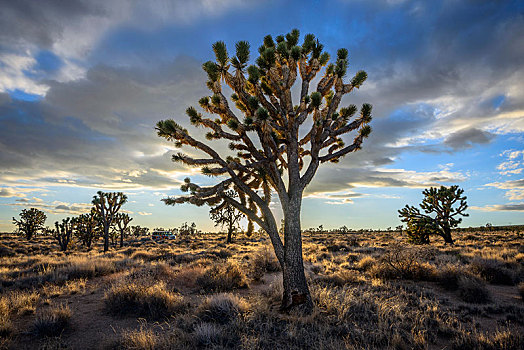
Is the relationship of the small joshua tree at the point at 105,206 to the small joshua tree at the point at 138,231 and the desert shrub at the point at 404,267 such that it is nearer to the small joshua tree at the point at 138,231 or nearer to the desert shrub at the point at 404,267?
the desert shrub at the point at 404,267

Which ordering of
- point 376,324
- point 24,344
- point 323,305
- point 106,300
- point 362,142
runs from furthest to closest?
point 362,142 → point 106,300 → point 323,305 → point 376,324 → point 24,344

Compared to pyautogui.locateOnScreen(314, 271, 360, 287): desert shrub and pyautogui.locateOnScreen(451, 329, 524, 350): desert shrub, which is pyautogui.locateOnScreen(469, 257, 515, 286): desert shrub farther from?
pyautogui.locateOnScreen(451, 329, 524, 350): desert shrub

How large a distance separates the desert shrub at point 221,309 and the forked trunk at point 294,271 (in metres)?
1.30

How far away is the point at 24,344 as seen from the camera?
5539 millimetres

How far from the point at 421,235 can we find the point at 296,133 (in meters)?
22.8

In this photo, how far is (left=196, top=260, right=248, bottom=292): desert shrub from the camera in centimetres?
1023

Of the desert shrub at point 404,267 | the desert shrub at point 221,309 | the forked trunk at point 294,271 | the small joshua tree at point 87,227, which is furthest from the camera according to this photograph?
the small joshua tree at point 87,227

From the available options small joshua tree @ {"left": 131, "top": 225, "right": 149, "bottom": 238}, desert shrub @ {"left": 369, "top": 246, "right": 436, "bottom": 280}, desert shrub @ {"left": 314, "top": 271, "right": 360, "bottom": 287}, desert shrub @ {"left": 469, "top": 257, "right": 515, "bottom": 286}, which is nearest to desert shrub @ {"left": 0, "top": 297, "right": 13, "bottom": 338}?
desert shrub @ {"left": 314, "top": 271, "right": 360, "bottom": 287}

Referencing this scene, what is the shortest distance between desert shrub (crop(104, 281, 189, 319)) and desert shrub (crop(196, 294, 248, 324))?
104 centimetres

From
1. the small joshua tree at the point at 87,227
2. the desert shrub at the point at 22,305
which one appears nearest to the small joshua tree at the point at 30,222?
the small joshua tree at the point at 87,227

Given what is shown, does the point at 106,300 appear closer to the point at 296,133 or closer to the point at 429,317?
the point at 296,133

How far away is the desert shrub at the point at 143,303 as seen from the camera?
7386mm

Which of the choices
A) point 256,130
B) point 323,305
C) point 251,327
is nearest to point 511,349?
point 323,305

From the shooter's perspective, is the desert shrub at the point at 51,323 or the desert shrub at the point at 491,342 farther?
the desert shrub at the point at 51,323
